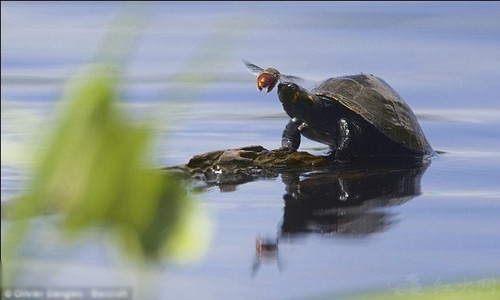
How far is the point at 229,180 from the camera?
508 cm

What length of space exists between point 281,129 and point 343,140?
1.20 m

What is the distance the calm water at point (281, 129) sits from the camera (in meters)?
1.04

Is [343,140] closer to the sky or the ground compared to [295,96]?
closer to the ground

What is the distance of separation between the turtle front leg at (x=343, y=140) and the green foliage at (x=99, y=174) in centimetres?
471

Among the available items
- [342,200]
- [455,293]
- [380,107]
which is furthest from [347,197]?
[455,293]

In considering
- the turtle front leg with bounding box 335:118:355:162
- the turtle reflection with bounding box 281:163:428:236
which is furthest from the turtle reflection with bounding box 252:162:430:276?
the turtle front leg with bounding box 335:118:355:162

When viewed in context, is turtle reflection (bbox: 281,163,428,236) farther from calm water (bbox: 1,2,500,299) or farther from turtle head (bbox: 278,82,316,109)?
turtle head (bbox: 278,82,316,109)

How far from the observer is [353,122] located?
A: 19.2 feet

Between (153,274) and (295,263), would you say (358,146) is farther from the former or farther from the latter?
(153,274)

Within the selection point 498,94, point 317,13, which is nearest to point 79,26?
point 317,13

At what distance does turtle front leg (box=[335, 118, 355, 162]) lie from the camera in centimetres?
569

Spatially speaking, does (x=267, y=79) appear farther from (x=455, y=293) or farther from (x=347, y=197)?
(x=455, y=293)

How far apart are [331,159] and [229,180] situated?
→ 0.73 meters

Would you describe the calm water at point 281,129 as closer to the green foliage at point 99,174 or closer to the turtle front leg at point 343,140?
the green foliage at point 99,174
